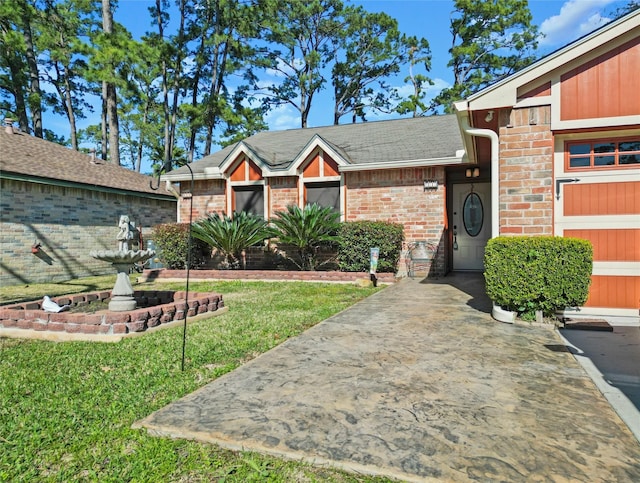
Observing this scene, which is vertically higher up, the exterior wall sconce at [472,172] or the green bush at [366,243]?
the exterior wall sconce at [472,172]

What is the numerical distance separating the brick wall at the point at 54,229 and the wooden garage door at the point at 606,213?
12497 mm

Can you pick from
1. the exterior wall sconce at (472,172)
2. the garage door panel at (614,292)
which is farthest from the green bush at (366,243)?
the garage door panel at (614,292)

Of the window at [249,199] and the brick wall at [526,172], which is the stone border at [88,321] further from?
the window at [249,199]

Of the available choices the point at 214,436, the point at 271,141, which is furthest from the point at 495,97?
the point at 271,141

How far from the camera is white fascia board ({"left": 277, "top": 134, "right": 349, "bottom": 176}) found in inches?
449

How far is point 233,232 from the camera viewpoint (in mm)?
10711

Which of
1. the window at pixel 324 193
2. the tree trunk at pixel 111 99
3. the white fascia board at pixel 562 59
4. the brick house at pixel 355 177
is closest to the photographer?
the white fascia board at pixel 562 59

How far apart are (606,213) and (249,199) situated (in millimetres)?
9826

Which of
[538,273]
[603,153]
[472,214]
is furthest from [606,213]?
[472,214]

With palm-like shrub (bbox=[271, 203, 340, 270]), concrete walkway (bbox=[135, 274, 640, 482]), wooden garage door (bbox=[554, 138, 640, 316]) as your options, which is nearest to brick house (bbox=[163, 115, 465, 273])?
palm-like shrub (bbox=[271, 203, 340, 270])

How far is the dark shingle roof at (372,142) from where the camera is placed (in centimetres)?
1130

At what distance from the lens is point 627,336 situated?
15.2ft

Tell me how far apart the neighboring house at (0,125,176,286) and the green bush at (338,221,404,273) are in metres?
8.17

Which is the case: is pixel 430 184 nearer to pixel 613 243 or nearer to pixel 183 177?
pixel 613 243
